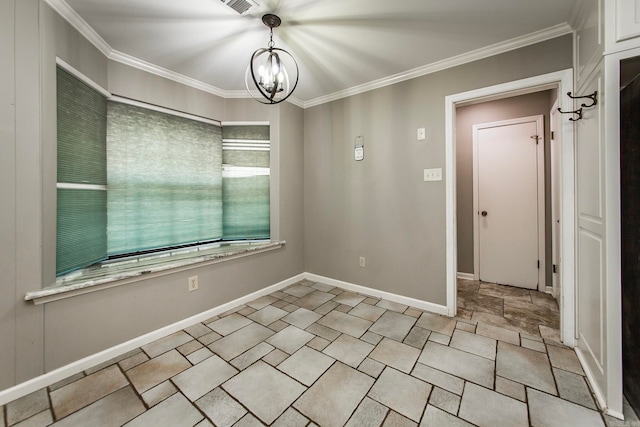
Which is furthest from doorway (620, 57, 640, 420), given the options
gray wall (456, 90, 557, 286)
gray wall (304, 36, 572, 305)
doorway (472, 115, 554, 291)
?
gray wall (456, 90, 557, 286)

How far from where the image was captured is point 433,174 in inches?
Result: 98.8

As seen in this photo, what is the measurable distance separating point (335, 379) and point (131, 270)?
175 centimetres

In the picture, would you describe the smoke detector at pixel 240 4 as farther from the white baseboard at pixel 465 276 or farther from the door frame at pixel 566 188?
the white baseboard at pixel 465 276

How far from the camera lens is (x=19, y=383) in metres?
1.51

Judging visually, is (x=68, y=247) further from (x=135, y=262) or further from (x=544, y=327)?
(x=544, y=327)

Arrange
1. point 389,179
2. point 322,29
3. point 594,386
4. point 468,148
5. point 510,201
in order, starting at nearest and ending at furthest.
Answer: point 594,386 < point 322,29 < point 389,179 < point 510,201 < point 468,148

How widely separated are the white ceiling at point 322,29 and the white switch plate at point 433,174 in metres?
1.03

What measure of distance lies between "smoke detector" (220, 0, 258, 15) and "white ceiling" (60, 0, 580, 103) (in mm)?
62

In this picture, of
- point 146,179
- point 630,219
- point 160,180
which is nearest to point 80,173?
point 146,179

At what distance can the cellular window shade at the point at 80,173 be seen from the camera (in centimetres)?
179

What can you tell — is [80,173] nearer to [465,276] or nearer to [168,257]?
[168,257]

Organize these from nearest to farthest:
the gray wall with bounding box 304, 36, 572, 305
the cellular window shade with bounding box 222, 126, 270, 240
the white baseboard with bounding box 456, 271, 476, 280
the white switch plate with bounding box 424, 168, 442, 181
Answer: the gray wall with bounding box 304, 36, 572, 305 → the white switch plate with bounding box 424, 168, 442, 181 → the cellular window shade with bounding box 222, 126, 270, 240 → the white baseboard with bounding box 456, 271, 476, 280

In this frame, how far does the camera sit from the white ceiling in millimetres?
1692

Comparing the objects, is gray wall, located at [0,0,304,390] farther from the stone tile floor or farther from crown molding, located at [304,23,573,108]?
crown molding, located at [304,23,573,108]
